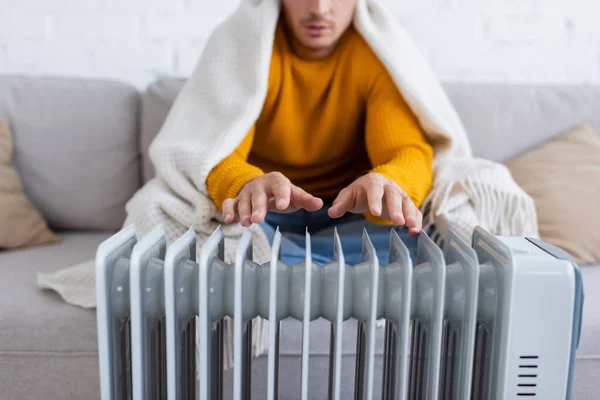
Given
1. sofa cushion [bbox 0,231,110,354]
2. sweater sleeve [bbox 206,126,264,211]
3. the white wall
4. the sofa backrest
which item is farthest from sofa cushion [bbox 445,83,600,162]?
sofa cushion [bbox 0,231,110,354]

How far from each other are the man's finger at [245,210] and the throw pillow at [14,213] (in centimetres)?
69

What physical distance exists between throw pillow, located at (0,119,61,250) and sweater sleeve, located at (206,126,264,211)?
529mm

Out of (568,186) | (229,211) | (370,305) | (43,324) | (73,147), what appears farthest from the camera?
(73,147)

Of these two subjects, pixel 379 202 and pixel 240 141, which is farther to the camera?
pixel 240 141

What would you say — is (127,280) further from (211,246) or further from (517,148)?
(517,148)

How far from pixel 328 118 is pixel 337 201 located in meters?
0.40

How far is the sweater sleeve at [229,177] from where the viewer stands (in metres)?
0.78

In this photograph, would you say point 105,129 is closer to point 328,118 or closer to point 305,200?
point 328,118

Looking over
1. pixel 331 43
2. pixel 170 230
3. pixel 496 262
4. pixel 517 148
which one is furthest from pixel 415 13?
pixel 496 262

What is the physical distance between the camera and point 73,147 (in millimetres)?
1242

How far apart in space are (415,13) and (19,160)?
3.45ft

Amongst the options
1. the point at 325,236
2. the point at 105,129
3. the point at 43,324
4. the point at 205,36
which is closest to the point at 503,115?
the point at 325,236

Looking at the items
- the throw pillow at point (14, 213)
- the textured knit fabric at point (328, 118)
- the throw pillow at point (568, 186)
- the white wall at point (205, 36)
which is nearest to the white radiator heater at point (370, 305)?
the textured knit fabric at point (328, 118)

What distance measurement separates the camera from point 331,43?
97cm
